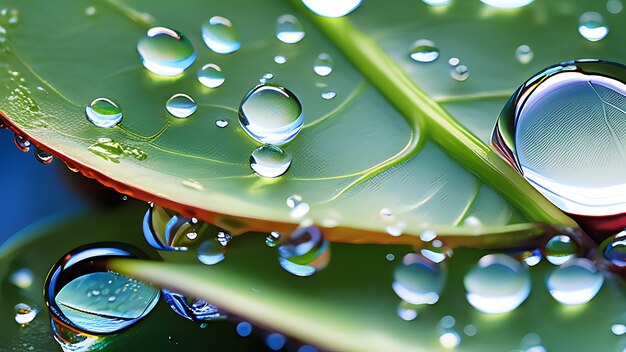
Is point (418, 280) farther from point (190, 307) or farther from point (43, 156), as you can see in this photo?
point (43, 156)

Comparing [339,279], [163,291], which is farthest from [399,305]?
[163,291]

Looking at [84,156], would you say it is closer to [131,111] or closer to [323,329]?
[131,111]

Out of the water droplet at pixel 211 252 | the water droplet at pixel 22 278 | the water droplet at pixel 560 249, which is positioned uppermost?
the water droplet at pixel 560 249

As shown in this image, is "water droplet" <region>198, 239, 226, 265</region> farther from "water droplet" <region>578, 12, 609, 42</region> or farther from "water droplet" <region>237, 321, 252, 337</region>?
"water droplet" <region>578, 12, 609, 42</region>

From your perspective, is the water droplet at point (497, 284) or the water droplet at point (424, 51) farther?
the water droplet at point (424, 51)

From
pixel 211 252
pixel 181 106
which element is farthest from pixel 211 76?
pixel 211 252

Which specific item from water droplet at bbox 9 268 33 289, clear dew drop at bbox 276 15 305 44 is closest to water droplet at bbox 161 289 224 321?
water droplet at bbox 9 268 33 289

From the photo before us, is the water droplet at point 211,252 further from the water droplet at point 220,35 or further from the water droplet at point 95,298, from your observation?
the water droplet at point 220,35

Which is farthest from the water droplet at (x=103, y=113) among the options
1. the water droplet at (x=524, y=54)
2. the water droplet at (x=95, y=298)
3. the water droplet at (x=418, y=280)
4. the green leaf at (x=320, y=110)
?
the water droplet at (x=524, y=54)
